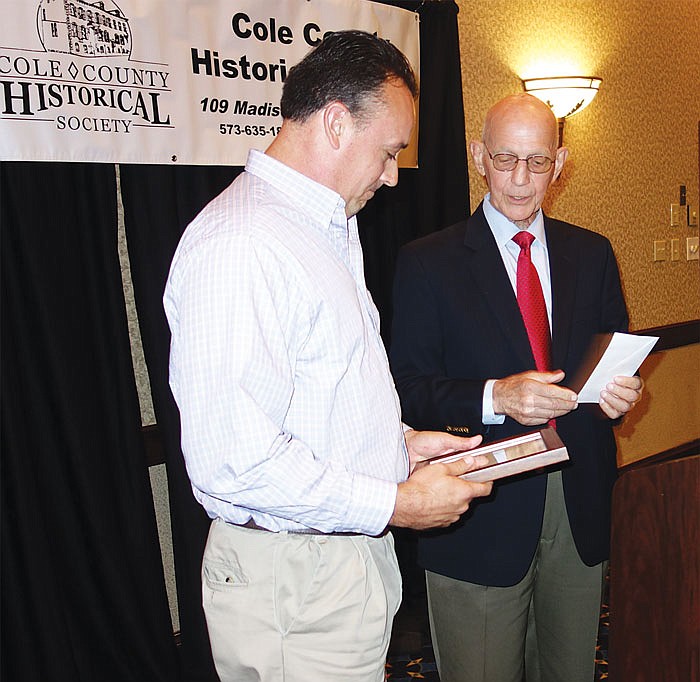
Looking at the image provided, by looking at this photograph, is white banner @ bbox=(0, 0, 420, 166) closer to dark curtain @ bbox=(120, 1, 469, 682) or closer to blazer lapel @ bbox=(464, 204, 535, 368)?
dark curtain @ bbox=(120, 1, 469, 682)

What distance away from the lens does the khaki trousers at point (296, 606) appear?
142 cm

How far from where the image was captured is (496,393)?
1.85 metres

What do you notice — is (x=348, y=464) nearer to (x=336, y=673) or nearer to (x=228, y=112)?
(x=336, y=673)

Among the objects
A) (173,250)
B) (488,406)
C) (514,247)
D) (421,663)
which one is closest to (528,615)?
(488,406)

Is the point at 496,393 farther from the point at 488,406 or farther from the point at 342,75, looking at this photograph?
the point at 342,75

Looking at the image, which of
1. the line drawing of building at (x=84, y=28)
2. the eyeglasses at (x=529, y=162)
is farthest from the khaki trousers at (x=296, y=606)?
the line drawing of building at (x=84, y=28)

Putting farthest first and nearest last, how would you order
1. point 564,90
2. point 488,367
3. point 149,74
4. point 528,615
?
point 564,90 → point 149,74 → point 528,615 → point 488,367

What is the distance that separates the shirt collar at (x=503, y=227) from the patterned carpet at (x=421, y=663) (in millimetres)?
1589

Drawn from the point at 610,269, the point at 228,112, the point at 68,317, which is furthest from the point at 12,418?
the point at 610,269

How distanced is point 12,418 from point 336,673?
140 centimetres

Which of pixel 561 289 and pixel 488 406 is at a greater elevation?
pixel 561 289

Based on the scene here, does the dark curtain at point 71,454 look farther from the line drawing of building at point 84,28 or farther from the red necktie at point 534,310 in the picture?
the red necktie at point 534,310

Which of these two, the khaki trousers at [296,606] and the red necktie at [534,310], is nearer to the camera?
the khaki trousers at [296,606]

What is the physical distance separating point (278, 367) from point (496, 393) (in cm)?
73
